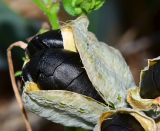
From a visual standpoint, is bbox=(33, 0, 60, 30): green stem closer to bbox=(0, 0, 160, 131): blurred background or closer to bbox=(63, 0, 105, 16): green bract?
bbox=(63, 0, 105, 16): green bract

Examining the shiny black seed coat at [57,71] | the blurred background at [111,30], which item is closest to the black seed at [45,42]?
the shiny black seed coat at [57,71]

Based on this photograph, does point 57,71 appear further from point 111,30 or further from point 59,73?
point 111,30

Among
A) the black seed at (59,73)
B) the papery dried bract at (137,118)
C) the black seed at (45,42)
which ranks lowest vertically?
the papery dried bract at (137,118)

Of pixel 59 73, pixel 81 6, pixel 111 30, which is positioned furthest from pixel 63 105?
pixel 111 30

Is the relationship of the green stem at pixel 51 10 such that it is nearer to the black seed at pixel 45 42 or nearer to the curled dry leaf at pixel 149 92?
the black seed at pixel 45 42

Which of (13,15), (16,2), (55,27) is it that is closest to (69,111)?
(55,27)

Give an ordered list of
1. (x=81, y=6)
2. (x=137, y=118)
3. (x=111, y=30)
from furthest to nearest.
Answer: (x=111, y=30) → (x=81, y=6) → (x=137, y=118)
